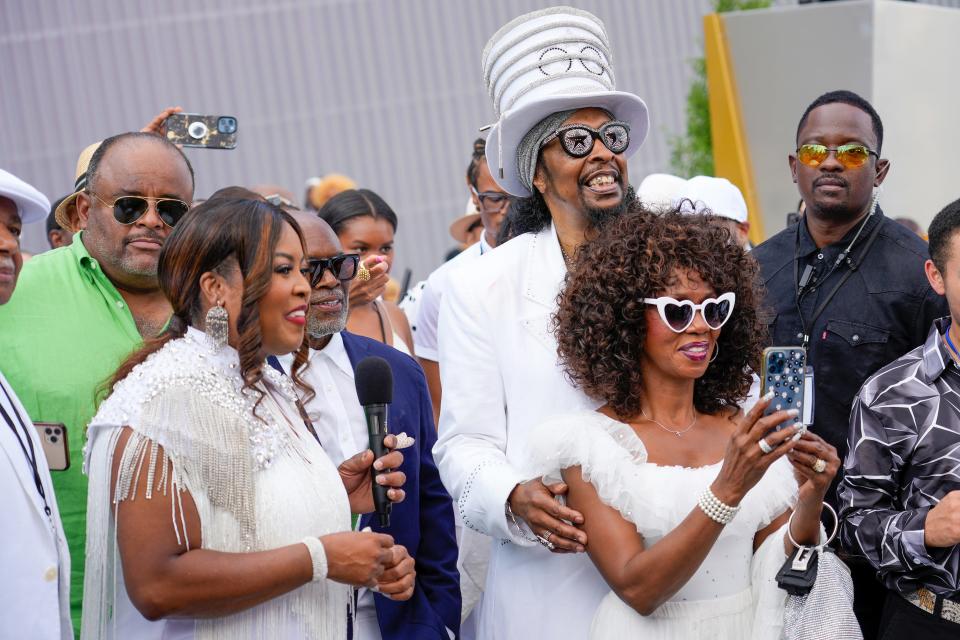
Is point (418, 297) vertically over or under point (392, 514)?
over

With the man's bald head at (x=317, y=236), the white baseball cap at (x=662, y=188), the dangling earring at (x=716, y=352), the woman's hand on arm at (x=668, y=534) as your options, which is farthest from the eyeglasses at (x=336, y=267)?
the white baseball cap at (x=662, y=188)

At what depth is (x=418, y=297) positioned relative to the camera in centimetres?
740

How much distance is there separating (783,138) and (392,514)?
672 centimetres

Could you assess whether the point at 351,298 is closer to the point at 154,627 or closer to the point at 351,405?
the point at 351,405

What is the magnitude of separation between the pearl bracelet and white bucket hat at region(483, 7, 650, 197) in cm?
149

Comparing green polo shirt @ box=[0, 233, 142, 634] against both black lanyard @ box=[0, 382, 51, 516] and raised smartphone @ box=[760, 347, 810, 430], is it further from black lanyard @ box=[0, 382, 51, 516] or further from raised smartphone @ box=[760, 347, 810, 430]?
raised smartphone @ box=[760, 347, 810, 430]

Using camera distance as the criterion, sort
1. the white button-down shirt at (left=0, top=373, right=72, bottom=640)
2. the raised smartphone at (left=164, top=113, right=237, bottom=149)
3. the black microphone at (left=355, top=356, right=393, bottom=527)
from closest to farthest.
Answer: the white button-down shirt at (left=0, top=373, right=72, bottom=640)
the black microphone at (left=355, top=356, right=393, bottom=527)
the raised smartphone at (left=164, top=113, right=237, bottom=149)

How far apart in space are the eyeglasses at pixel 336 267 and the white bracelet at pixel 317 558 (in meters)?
1.52

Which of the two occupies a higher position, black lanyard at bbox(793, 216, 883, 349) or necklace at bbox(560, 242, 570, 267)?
necklace at bbox(560, 242, 570, 267)

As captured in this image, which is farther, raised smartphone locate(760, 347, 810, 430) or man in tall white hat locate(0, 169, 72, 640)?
raised smartphone locate(760, 347, 810, 430)

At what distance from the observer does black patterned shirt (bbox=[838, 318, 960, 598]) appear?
392 cm

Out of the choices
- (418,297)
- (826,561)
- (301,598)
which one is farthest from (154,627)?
(418,297)

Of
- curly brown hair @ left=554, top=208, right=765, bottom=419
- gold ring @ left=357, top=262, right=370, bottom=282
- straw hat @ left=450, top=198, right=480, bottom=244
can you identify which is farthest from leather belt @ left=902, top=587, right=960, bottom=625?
straw hat @ left=450, top=198, right=480, bottom=244

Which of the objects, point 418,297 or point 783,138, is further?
point 783,138
